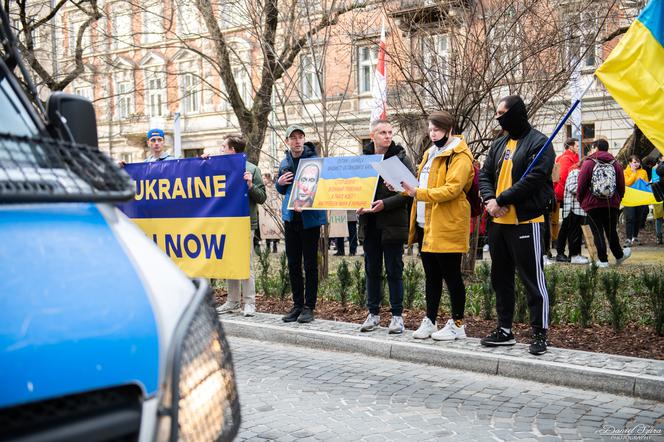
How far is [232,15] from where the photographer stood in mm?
14391

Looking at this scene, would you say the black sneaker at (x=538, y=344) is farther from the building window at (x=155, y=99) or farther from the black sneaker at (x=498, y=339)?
the building window at (x=155, y=99)

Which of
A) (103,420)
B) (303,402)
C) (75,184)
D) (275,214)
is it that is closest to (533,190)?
(303,402)

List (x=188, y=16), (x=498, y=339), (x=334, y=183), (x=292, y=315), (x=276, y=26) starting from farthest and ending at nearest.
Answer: (x=188, y=16) < (x=276, y=26) < (x=292, y=315) < (x=334, y=183) < (x=498, y=339)

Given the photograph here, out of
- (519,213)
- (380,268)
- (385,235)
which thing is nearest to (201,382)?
(519,213)

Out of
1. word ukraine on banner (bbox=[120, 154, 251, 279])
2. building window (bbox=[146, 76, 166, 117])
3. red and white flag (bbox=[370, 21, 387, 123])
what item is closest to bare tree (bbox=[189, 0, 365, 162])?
red and white flag (bbox=[370, 21, 387, 123])

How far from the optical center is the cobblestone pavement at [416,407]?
4.68m

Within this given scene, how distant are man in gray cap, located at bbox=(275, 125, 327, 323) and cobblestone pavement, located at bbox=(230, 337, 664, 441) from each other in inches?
70.2

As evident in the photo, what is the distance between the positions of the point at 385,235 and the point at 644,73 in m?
2.86

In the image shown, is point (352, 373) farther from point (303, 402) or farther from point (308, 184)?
point (308, 184)

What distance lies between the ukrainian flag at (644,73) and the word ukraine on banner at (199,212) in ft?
13.8

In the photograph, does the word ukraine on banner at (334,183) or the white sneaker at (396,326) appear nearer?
the white sneaker at (396,326)

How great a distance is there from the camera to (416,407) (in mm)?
5254

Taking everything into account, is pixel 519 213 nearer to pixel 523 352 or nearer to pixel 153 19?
pixel 523 352

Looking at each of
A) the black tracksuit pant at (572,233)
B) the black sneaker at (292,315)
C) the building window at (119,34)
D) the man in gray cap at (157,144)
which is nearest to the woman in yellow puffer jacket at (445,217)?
the black sneaker at (292,315)
